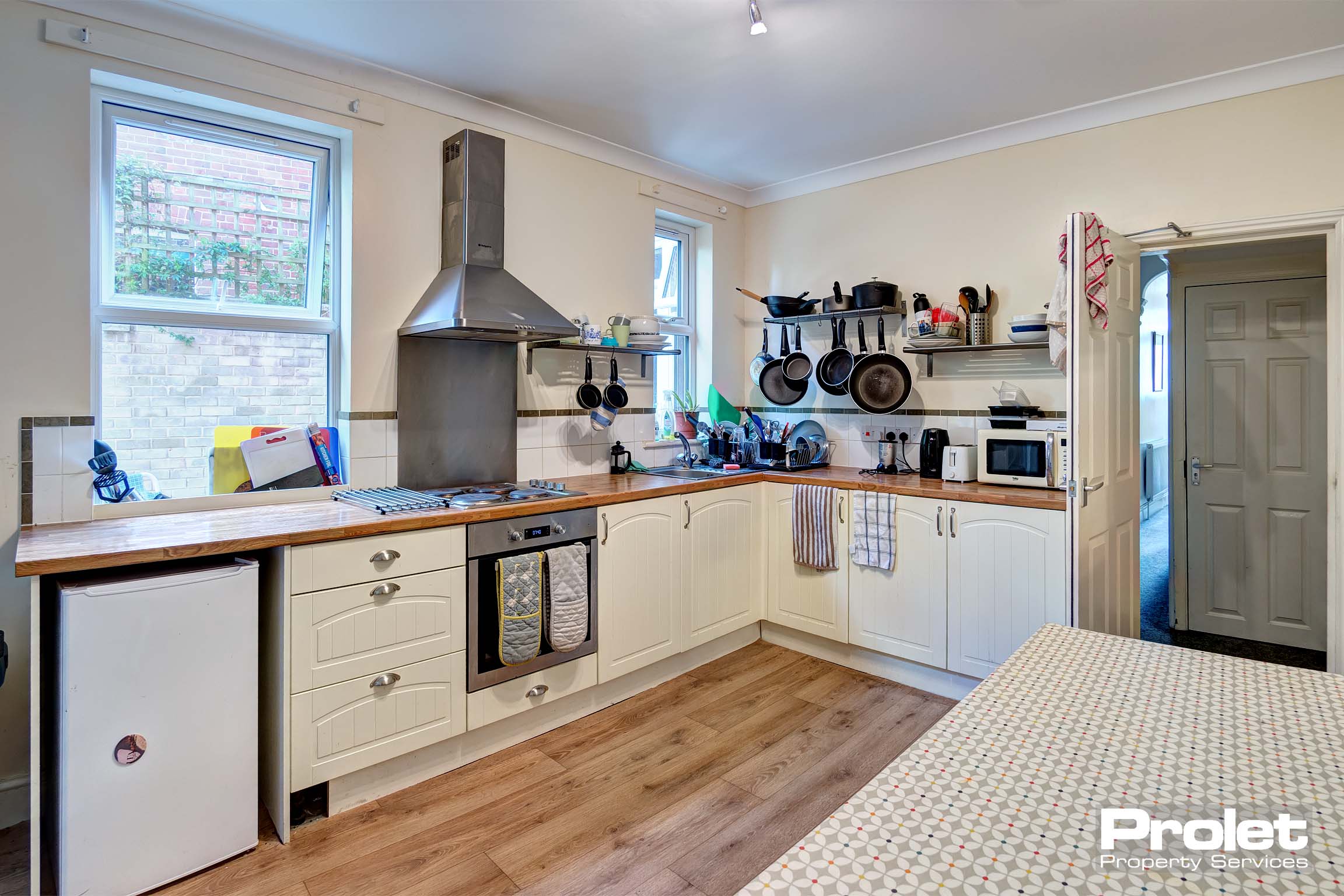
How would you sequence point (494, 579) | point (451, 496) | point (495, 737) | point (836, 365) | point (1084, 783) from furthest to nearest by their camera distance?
point (836, 365) < point (451, 496) < point (495, 737) < point (494, 579) < point (1084, 783)

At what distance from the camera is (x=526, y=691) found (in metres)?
2.55

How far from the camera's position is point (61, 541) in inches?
72.7

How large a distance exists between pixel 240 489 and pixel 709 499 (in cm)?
188

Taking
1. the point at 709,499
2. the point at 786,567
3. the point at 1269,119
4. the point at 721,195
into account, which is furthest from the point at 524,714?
the point at 1269,119

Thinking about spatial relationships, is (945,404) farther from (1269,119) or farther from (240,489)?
(240,489)

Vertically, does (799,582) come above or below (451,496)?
below

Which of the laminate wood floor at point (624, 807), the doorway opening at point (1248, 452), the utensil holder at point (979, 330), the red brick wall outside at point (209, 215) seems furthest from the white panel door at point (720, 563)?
the doorway opening at point (1248, 452)

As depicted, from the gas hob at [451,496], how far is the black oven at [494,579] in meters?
0.09

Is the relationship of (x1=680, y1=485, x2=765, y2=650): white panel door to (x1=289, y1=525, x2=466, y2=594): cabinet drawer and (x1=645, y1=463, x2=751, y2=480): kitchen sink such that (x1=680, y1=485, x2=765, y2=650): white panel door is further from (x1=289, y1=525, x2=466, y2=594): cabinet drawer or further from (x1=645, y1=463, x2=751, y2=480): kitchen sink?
(x1=289, y1=525, x2=466, y2=594): cabinet drawer

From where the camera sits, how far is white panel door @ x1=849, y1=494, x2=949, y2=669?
2967mm

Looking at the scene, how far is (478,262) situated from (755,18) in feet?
4.57

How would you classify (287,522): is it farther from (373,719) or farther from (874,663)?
(874,663)

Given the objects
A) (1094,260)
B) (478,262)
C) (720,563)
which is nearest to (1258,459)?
(1094,260)

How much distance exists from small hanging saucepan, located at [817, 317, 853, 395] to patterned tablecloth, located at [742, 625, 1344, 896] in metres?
2.61
